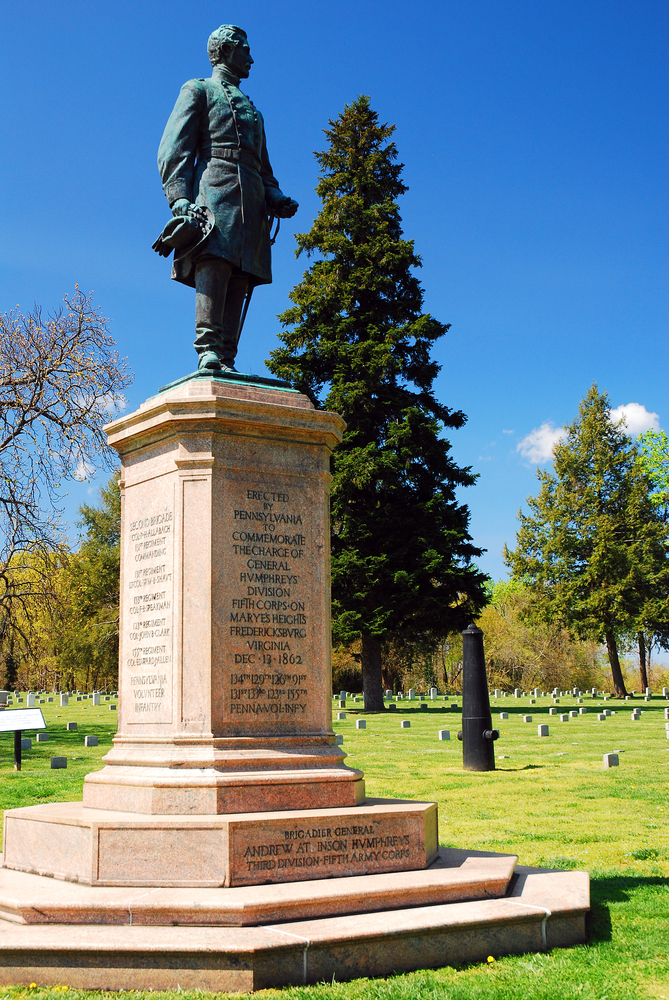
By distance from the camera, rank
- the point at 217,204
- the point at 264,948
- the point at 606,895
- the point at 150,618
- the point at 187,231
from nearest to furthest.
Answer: the point at 264,948, the point at 150,618, the point at 606,895, the point at 187,231, the point at 217,204

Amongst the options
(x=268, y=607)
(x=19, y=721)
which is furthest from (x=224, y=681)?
(x=19, y=721)

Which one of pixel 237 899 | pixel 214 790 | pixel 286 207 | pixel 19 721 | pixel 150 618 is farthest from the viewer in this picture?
pixel 19 721

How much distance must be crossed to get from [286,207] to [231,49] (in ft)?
4.69

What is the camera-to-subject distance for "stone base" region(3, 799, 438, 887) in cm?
537

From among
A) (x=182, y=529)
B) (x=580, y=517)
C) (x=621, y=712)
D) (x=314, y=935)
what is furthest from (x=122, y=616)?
(x=580, y=517)

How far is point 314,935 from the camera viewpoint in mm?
4754

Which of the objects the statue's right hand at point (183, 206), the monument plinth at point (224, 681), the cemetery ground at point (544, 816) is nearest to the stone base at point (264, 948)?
the cemetery ground at point (544, 816)

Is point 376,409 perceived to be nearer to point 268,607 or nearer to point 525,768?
point 525,768

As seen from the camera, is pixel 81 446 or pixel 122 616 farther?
pixel 81 446

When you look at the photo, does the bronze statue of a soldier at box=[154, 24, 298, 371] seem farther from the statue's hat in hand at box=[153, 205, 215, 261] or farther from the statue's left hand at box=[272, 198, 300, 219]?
the statue's left hand at box=[272, 198, 300, 219]

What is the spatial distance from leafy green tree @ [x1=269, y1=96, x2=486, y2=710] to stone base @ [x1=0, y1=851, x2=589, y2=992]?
26.0 meters

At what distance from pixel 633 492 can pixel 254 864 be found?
164 feet

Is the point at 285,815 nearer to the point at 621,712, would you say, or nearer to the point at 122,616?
the point at 122,616

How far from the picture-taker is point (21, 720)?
15.6 m
